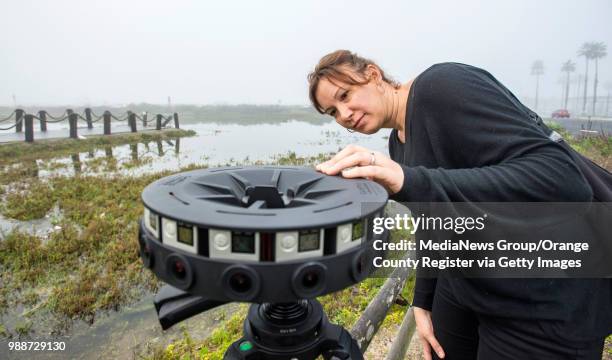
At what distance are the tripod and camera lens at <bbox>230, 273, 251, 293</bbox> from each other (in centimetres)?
23

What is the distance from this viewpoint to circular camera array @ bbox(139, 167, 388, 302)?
2.60 feet

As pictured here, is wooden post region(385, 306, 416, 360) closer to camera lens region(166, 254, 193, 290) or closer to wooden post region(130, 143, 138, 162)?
camera lens region(166, 254, 193, 290)

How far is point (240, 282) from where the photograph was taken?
831 mm

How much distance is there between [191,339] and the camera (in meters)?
4.04

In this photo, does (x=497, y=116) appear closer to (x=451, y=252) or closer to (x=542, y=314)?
(x=451, y=252)

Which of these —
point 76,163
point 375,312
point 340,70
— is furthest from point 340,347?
point 76,163

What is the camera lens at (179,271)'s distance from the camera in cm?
84

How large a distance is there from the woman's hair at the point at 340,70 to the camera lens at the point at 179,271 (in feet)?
3.87

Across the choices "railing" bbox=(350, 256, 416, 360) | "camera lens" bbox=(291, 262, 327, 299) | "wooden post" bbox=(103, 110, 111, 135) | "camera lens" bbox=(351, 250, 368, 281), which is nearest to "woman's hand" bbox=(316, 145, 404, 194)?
"camera lens" bbox=(351, 250, 368, 281)

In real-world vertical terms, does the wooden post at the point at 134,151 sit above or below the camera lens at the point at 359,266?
below

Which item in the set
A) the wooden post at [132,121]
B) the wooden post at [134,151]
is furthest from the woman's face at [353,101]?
Result: the wooden post at [132,121]

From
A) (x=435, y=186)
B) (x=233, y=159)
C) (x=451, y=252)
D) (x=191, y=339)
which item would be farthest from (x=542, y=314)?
(x=233, y=159)

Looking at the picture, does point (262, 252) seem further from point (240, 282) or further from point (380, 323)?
point (380, 323)

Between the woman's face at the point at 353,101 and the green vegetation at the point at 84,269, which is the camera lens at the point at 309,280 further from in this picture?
the green vegetation at the point at 84,269
